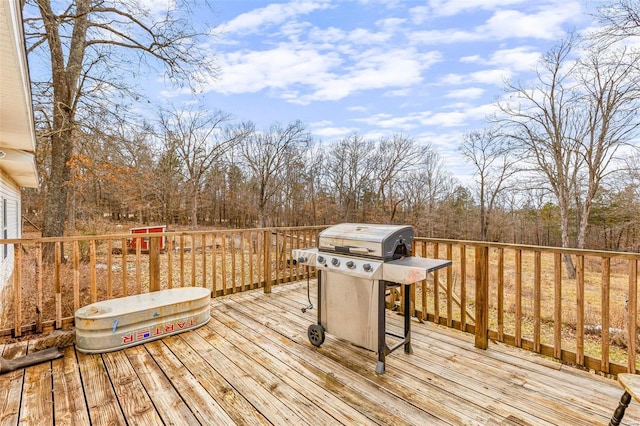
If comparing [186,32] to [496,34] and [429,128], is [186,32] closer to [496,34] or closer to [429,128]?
[496,34]

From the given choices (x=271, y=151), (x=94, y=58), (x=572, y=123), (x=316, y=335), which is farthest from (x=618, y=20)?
(x=271, y=151)

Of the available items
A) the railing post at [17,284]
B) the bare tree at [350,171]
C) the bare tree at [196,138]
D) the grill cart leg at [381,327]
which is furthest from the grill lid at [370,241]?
the bare tree at [350,171]

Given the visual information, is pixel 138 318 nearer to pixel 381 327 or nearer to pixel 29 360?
pixel 29 360

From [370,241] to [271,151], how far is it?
17156 millimetres

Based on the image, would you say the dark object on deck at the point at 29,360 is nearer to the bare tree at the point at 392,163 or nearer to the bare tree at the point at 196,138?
the bare tree at the point at 196,138

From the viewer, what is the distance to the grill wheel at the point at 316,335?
115 inches

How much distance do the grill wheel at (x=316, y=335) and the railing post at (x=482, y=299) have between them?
1.54m

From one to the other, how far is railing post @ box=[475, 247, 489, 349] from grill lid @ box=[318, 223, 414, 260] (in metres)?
0.83

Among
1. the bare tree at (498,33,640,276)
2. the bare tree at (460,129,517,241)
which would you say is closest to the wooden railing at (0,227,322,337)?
the bare tree at (498,33,640,276)

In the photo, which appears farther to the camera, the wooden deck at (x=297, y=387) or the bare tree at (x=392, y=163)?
the bare tree at (x=392, y=163)

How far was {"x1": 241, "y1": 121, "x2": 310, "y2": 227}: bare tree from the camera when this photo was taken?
18750 millimetres

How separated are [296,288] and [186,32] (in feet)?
23.1

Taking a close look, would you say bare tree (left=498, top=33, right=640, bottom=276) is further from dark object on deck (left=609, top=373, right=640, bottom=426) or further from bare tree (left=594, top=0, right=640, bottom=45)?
dark object on deck (left=609, top=373, right=640, bottom=426)

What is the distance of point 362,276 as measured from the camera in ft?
8.35
